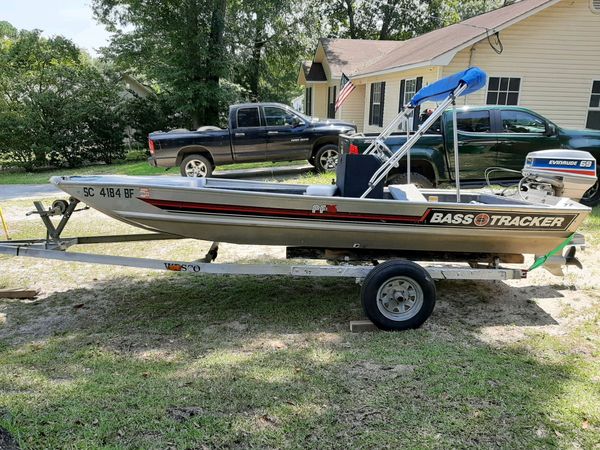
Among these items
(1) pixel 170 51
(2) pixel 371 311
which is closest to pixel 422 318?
(2) pixel 371 311

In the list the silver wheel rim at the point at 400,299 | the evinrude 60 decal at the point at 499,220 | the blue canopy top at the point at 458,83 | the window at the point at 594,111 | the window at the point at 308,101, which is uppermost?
the window at the point at 308,101

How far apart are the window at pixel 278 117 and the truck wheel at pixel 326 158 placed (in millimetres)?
1126

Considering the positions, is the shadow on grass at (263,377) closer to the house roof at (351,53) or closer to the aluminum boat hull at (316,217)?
the aluminum boat hull at (316,217)

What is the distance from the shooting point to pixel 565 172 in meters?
4.82

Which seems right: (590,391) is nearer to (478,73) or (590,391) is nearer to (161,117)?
(478,73)

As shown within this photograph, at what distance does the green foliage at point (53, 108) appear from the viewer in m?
17.6

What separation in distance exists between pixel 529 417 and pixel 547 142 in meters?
7.07

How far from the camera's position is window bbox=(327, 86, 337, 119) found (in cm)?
2263

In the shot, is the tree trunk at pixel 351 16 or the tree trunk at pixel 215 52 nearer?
the tree trunk at pixel 215 52

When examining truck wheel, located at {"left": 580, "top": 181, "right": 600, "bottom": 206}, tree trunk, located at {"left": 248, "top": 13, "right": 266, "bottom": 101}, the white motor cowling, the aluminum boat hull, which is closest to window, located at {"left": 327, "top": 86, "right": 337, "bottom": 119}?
tree trunk, located at {"left": 248, "top": 13, "right": 266, "bottom": 101}

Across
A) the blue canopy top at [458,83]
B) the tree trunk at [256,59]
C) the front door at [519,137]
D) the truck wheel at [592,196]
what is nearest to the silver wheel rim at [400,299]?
the blue canopy top at [458,83]

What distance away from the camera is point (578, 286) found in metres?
5.19

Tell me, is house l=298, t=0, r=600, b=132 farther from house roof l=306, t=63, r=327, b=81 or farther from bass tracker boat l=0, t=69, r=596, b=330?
house roof l=306, t=63, r=327, b=81

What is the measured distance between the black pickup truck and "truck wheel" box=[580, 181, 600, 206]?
563 cm
